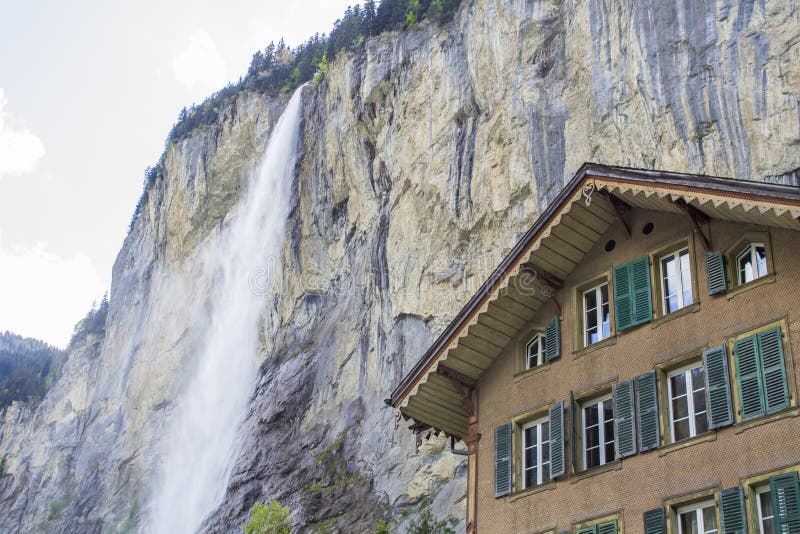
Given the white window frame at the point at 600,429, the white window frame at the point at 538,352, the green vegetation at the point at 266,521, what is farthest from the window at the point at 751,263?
the green vegetation at the point at 266,521

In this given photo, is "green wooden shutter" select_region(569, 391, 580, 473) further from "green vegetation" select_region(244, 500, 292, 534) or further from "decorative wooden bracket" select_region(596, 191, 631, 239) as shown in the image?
"green vegetation" select_region(244, 500, 292, 534)

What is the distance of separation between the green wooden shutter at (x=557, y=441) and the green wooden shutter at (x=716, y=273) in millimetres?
3290

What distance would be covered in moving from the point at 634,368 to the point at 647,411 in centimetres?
93

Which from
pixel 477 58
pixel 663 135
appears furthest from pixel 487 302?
pixel 477 58

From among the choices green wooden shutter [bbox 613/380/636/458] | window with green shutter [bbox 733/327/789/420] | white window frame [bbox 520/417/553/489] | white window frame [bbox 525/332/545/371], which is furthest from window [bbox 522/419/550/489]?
window with green shutter [bbox 733/327/789/420]

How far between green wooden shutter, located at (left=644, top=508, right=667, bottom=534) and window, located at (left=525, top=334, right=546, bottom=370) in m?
4.34

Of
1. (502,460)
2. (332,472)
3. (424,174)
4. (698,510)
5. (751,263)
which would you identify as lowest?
(698,510)

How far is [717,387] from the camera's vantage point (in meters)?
16.7

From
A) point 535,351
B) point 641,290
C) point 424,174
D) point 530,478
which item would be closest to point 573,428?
point 530,478

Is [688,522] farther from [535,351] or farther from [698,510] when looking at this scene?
[535,351]

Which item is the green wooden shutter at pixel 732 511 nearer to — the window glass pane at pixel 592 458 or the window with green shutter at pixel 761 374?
the window with green shutter at pixel 761 374

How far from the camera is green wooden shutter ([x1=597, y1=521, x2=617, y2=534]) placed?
55.6 feet

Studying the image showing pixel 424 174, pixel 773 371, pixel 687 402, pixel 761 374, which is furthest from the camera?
pixel 424 174

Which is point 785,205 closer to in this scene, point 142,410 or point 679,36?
point 679,36
